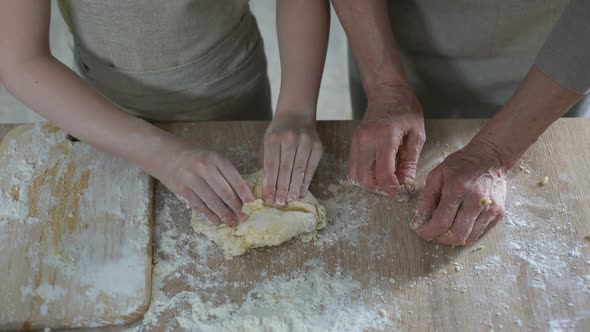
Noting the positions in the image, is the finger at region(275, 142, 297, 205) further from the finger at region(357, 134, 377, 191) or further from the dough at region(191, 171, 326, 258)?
the finger at region(357, 134, 377, 191)

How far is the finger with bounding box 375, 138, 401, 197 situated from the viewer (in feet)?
4.14

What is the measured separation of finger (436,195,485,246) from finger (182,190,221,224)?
1.51 ft

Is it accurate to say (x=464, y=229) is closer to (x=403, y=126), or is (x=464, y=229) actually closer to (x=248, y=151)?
(x=403, y=126)

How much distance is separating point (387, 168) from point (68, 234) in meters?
0.68

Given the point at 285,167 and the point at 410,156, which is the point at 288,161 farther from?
the point at 410,156

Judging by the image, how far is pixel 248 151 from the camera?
1.37 m

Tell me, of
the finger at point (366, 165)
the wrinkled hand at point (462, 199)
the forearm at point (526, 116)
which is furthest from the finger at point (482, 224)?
the finger at point (366, 165)

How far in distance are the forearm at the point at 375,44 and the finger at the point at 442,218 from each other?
0.31 m

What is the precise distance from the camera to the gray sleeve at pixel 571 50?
107cm

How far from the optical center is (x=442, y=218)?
3.91 ft

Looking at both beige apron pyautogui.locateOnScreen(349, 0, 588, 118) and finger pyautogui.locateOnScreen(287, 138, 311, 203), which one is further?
beige apron pyautogui.locateOnScreen(349, 0, 588, 118)

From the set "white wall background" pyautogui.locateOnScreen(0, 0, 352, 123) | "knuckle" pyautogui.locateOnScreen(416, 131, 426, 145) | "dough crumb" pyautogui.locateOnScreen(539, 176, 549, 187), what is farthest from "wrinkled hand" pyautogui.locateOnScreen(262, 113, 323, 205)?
"white wall background" pyautogui.locateOnScreen(0, 0, 352, 123)

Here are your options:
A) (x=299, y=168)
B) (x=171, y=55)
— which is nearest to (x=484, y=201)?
(x=299, y=168)

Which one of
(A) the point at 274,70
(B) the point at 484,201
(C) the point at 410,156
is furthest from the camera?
(A) the point at 274,70
